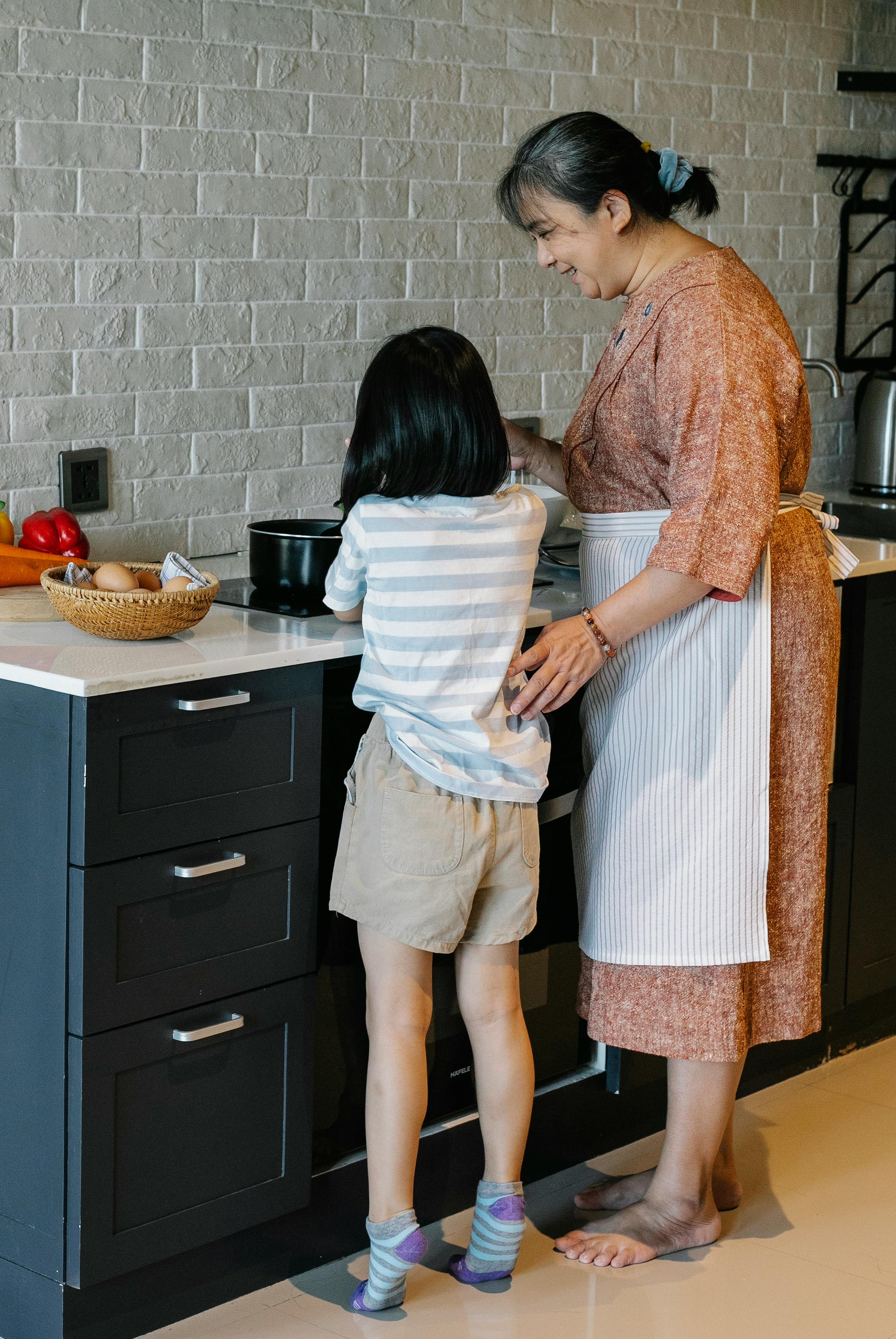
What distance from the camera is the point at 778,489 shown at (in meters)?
2.07

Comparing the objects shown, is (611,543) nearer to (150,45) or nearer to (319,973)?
(319,973)

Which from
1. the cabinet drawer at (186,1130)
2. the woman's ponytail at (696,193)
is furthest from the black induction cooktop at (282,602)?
the woman's ponytail at (696,193)

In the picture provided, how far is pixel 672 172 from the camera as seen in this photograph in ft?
7.12

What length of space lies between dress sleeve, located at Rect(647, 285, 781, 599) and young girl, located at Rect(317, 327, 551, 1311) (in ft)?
0.62

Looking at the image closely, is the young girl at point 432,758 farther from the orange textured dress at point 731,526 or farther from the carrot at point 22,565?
the carrot at point 22,565

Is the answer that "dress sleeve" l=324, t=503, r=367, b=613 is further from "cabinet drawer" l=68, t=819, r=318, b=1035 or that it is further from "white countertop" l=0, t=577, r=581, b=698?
"cabinet drawer" l=68, t=819, r=318, b=1035

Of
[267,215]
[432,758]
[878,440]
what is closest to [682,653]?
[432,758]

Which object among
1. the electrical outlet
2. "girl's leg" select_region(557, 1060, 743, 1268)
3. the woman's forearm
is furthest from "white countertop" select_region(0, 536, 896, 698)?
the electrical outlet

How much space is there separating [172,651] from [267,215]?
111 cm

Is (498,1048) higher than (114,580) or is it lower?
lower

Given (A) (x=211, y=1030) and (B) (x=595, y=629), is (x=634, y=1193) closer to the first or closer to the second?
(A) (x=211, y=1030)

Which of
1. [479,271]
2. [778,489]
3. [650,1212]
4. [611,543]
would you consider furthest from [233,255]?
[650,1212]

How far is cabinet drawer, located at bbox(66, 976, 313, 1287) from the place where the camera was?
6.39 ft

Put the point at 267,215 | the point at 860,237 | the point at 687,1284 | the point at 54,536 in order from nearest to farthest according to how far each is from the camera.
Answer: the point at 687,1284, the point at 54,536, the point at 267,215, the point at 860,237
